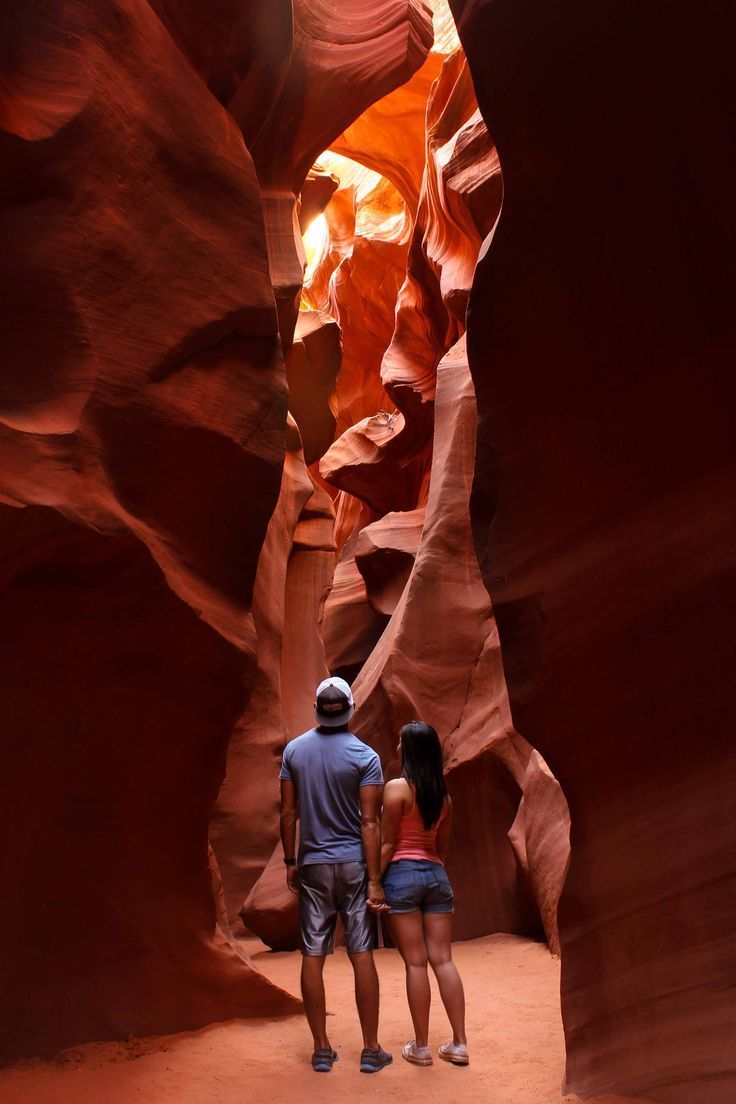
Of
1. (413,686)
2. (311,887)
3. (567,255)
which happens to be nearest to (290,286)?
(413,686)

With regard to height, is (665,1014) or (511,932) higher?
(665,1014)

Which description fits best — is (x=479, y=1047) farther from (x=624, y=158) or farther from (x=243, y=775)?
(x=243, y=775)

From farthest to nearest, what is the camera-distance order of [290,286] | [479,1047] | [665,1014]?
[290,286] < [479,1047] < [665,1014]

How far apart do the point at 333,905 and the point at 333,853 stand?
0.73 feet

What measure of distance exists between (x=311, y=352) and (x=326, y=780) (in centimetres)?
823

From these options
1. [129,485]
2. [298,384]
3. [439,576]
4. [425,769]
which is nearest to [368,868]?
[425,769]

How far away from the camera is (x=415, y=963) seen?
4473 mm

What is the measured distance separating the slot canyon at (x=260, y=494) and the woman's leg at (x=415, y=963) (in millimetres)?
252

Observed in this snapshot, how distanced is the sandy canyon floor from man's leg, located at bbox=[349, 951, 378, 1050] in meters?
0.15

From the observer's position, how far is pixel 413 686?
9594 millimetres

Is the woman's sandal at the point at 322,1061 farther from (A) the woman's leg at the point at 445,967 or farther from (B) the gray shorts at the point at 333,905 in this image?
(A) the woman's leg at the point at 445,967

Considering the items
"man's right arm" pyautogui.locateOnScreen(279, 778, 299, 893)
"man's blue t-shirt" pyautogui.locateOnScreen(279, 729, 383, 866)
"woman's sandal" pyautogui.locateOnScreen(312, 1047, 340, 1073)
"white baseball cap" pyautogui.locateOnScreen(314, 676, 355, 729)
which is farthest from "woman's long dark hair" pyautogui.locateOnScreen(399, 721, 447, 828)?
"woman's sandal" pyautogui.locateOnScreen(312, 1047, 340, 1073)

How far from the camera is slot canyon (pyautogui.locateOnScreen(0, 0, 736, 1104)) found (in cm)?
370

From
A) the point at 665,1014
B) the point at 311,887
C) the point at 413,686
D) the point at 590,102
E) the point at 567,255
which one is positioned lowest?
the point at 665,1014
